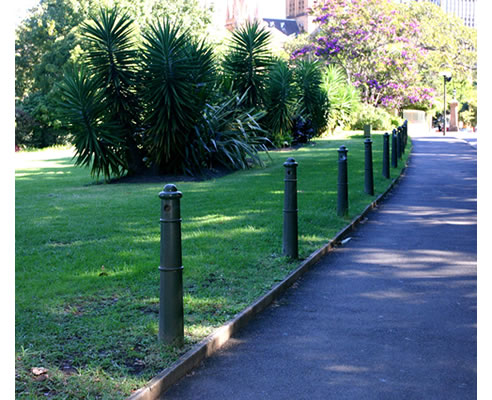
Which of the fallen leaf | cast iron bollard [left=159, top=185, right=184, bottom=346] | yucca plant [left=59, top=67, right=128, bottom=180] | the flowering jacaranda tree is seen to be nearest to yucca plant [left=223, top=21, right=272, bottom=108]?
yucca plant [left=59, top=67, right=128, bottom=180]

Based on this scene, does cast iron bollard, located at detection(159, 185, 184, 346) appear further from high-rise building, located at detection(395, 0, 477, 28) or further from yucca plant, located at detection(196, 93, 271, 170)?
high-rise building, located at detection(395, 0, 477, 28)

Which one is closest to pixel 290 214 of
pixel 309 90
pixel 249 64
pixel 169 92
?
pixel 169 92

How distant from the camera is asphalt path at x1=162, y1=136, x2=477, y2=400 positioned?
4.01m

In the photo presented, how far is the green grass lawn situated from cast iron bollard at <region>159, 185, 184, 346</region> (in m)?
0.13

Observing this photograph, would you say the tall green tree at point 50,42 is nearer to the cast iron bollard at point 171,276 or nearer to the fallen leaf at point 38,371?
the cast iron bollard at point 171,276

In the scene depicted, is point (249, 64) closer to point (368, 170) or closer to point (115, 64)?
point (115, 64)

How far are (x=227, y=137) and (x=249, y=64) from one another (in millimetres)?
4224

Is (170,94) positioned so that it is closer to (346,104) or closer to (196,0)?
(346,104)

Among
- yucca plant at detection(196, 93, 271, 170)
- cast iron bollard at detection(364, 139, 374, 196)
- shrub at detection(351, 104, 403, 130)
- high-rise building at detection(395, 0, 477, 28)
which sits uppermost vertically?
high-rise building at detection(395, 0, 477, 28)

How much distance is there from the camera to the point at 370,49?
4284cm

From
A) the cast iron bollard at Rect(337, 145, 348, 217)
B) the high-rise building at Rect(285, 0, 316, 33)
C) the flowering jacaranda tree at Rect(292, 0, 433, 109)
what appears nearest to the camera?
the cast iron bollard at Rect(337, 145, 348, 217)

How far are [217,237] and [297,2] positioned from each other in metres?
179

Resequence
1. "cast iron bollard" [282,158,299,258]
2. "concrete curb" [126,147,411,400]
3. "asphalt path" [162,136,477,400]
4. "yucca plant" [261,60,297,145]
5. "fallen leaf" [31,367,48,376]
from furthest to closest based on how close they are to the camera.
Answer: "yucca plant" [261,60,297,145] < "cast iron bollard" [282,158,299,258] < "asphalt path" [162,136,477,400] < "fallen leaf" [31,367,48,376] < "concrete curb" [126,147,411,400]

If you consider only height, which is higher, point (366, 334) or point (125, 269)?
point (125, 269)
